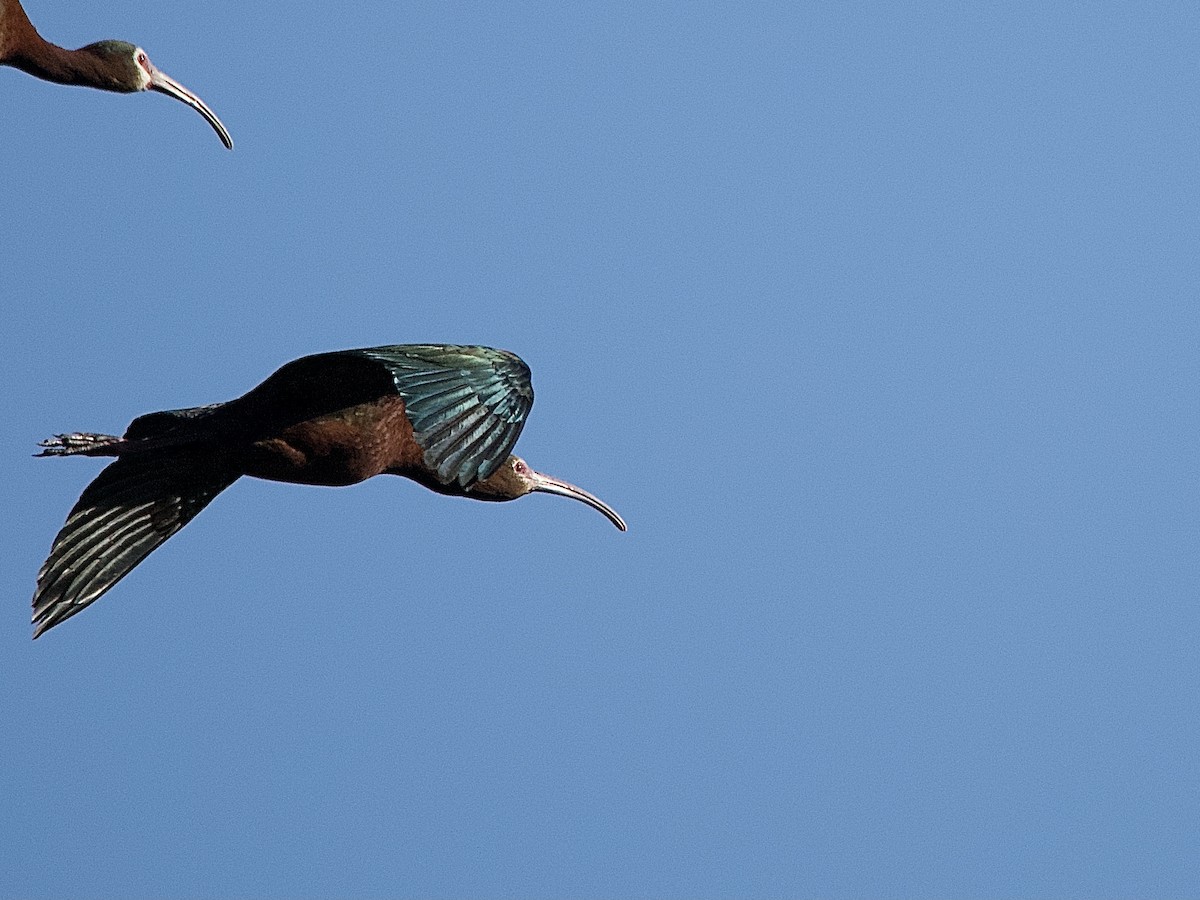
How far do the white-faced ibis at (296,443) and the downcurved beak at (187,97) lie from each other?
2.97 metres

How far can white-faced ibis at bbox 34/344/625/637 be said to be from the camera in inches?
417

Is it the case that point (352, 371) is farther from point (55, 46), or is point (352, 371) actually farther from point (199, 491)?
point (55, 46)

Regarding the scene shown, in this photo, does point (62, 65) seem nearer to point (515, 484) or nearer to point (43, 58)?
point (43, 58)

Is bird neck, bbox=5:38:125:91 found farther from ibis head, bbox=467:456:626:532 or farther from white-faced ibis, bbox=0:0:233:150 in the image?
ibis head, bbox=467:456:626:532

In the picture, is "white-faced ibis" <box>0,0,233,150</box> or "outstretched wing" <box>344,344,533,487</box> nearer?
"outstretched wing" <box>344,344,533,487</box>

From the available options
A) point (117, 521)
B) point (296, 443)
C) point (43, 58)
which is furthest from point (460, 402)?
point (43, 58)

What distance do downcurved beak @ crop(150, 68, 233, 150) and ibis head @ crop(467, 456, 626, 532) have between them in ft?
10.6

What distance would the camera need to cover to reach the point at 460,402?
10.6 meters

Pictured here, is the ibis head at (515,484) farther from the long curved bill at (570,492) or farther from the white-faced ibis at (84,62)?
the white-faced ibis at (84,62)

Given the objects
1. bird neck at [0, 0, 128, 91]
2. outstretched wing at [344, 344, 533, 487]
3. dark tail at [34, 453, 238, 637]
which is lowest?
dark tail at [34, 453, 238, 637]

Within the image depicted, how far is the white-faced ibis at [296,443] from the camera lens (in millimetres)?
10586

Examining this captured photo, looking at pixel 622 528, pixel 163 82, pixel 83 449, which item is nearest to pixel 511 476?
pixel 622 528

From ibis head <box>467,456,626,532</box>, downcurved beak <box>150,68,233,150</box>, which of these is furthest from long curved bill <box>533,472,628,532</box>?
downcurved beak <box>150,68,233,150</box>

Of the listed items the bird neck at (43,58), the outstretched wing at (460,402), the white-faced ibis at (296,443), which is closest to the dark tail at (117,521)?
the white-faced ibis at (296,443)
